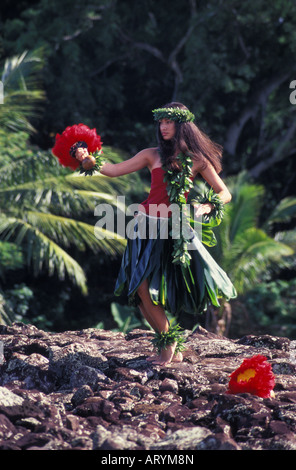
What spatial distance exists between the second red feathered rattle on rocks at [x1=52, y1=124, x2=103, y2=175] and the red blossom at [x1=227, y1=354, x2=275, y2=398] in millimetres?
1613

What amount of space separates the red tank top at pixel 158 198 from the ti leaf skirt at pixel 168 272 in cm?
4

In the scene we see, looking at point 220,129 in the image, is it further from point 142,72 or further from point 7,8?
point 7,8

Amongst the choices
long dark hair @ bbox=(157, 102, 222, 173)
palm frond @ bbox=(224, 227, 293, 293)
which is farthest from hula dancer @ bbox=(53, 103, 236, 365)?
palm frond @ bbox=(224, 227, 293, 293)

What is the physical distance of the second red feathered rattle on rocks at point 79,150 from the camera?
15.1 ft

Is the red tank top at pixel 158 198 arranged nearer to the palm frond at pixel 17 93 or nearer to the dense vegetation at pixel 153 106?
the palm frond at pixel 17 93

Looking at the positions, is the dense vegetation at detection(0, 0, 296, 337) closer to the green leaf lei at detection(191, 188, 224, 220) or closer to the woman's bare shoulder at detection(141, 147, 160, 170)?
the woman's bare shoulder at detection(141, 147, 160, 170)

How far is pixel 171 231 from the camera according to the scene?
15.1 ft

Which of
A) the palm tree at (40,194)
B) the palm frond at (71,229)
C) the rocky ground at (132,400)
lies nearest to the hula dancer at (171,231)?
the rocky ground at (132,400)

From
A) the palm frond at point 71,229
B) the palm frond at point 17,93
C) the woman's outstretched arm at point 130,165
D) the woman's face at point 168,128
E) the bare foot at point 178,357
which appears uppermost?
the palm frond at point 17,93

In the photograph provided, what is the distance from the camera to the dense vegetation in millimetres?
10227

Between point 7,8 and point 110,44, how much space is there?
8.23ft

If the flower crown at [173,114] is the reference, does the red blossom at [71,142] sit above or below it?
below

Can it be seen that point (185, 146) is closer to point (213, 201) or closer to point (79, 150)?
point (213, 201)

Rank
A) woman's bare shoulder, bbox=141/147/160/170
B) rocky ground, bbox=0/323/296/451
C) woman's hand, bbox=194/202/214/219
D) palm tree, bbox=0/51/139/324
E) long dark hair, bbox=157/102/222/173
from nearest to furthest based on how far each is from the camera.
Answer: rocky ground, bbox=0/323/296/451
woman's hand, bbox=194/202/214/219
long dark hair, bbox=157/102/222/173
woman's bare shoulder, bbox=141/147/160/170
palm tree, bbox=0/51/139/324
